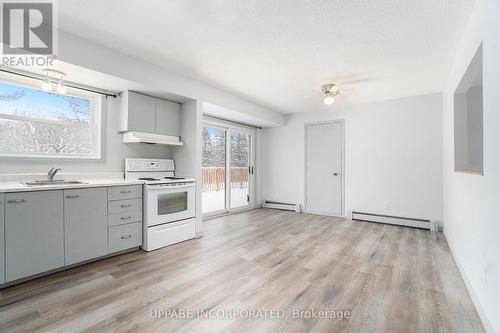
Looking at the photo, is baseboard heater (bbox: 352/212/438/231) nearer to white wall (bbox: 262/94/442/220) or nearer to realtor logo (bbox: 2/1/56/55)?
white wall (bbox: 262/94/442/220)

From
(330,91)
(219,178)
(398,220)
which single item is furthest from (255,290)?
(398,220)

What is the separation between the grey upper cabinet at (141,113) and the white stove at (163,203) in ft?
1.74

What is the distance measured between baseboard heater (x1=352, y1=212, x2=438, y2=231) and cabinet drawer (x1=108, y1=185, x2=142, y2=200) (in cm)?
420

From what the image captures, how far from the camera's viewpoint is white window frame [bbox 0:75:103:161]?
258cm

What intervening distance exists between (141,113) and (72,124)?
87 centimetres

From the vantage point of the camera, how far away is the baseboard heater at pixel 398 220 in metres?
4.05

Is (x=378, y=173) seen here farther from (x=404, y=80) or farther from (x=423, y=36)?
(x=423, y=36)

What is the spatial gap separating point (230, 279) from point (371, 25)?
9.31 feet

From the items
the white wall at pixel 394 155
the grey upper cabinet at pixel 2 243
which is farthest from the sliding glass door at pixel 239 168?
the grey upper cabinet at pixel 2 243

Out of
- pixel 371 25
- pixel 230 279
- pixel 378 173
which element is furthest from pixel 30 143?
pixel 378 173

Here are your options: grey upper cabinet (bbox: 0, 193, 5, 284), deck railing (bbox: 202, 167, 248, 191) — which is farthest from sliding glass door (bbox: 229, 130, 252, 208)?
grey upper cabinet (bbox: 0, 193, 5, 284)

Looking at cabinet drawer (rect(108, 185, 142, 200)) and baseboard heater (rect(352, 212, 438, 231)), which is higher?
cabinet drawer (rect(108, 185, 142, 200))

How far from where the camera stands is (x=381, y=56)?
2.78 metres

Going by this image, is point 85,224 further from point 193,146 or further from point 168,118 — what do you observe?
point 168,118
